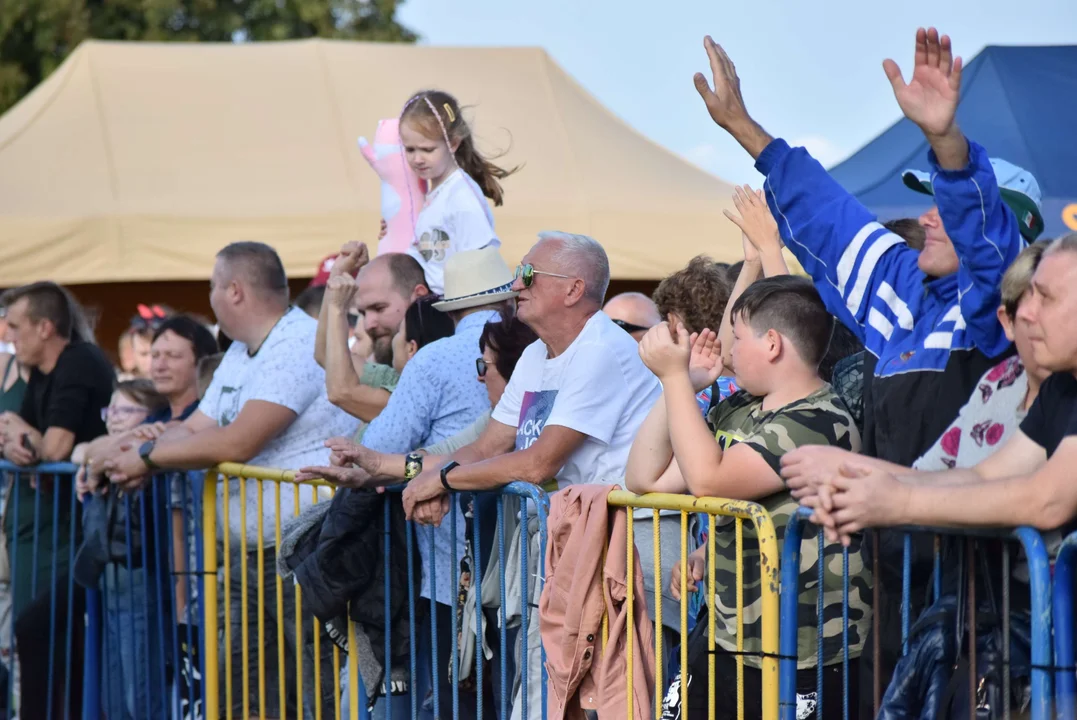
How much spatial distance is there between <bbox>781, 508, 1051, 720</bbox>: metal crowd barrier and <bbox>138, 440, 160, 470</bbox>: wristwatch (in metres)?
3.16

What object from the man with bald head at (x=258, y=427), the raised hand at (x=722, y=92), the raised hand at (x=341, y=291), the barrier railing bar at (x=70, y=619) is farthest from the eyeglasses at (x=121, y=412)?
the raised hand at (x=722, y=92)

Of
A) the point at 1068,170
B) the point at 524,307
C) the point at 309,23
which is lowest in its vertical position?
the point at 524,307

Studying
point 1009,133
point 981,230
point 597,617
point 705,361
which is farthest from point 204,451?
point 1009,133

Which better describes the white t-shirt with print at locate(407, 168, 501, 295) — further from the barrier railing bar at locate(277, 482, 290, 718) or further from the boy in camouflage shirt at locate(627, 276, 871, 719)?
the boy in camouflage shirt at locate(627, 276, 871, 719)

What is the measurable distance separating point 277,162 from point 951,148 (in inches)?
404

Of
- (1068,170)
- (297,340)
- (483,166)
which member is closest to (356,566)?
(297,340)

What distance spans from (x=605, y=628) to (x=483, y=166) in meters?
2.85

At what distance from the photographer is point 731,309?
13.1 ft

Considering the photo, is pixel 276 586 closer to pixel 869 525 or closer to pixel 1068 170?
pixel 869 525

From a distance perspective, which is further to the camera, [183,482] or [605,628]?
[183,482]

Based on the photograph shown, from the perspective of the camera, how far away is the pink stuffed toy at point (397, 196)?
6.32m

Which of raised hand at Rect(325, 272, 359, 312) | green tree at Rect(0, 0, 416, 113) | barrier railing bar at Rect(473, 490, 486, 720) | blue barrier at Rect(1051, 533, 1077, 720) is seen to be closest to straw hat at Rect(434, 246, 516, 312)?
raised hand at Rect(325, 272, 359, 312)

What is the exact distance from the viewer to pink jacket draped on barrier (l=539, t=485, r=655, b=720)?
3684 mm

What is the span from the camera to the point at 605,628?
3.73 m
